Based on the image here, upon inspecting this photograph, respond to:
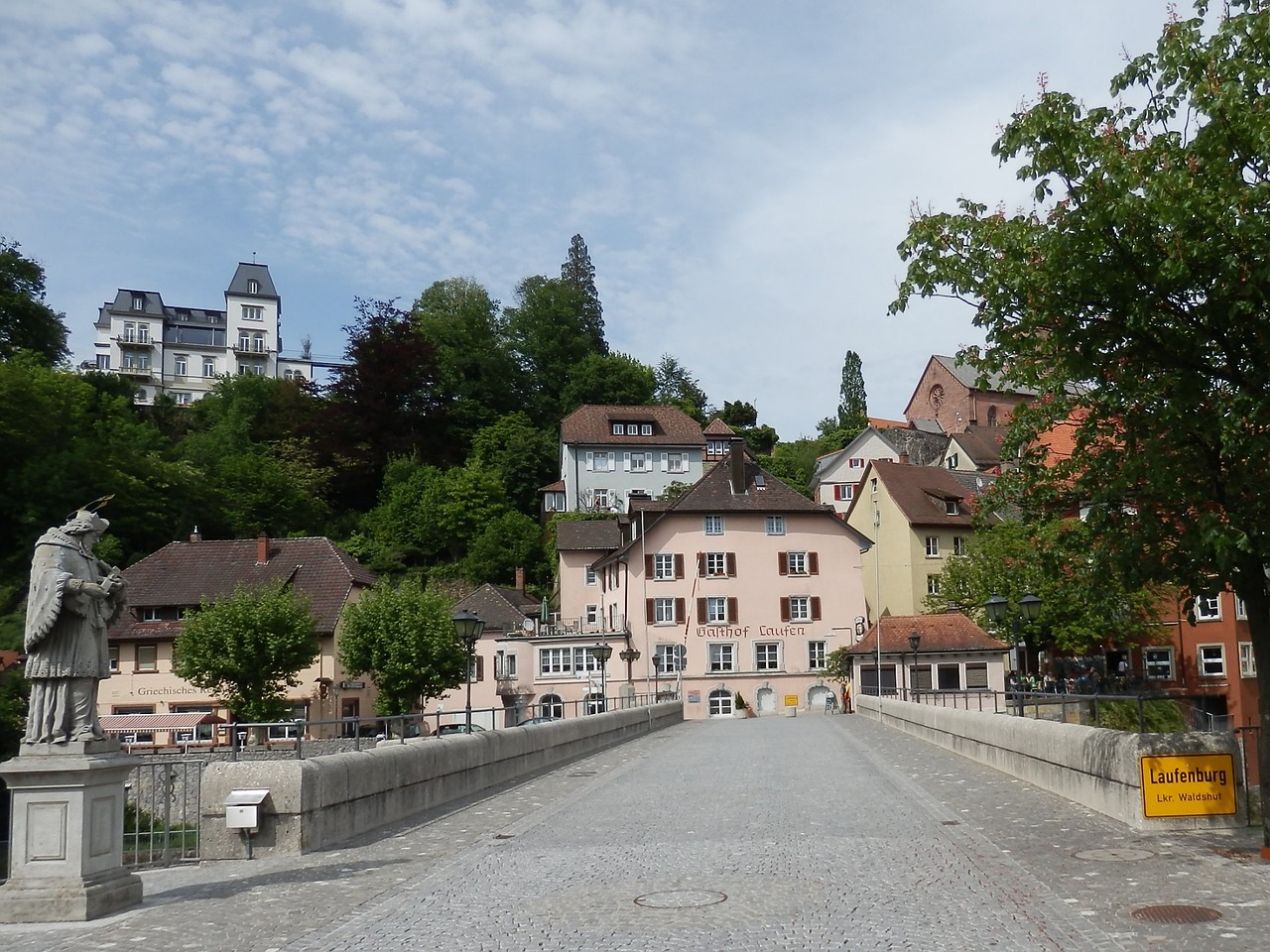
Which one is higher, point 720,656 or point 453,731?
point 720,656

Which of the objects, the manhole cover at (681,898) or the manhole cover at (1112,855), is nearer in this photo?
the manhole cover at (681,898)

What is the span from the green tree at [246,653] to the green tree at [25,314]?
2774 centimetres

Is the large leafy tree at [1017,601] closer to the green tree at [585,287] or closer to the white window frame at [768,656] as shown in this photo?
the white window frame at [768,656]

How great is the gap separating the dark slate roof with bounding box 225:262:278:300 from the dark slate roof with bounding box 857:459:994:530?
242 feet

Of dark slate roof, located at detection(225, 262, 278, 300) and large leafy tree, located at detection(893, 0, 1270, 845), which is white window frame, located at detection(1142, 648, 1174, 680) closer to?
large leafy tree, located at detection(893, 0, 1270, 845)

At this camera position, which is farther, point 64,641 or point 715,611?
point 715,611

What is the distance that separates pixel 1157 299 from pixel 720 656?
180 ft

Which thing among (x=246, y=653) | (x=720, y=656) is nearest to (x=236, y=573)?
(x=246, y=653)

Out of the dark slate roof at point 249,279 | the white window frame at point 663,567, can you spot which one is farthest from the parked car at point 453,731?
the dark slate roof at point 249,279

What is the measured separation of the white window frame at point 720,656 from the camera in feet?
209

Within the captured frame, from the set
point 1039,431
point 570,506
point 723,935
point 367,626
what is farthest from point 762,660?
point 723,935

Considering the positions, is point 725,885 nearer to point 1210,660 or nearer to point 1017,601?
point 1017,601

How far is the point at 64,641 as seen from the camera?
9281mm

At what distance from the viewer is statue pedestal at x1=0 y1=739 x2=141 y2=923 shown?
869 centimetres
